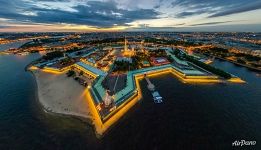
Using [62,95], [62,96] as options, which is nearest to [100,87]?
[62,96]

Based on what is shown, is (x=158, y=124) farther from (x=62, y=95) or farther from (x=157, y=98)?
(x=62, y=95)

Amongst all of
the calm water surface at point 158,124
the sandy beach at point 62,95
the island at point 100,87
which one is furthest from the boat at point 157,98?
the sandy beach at point 62,95

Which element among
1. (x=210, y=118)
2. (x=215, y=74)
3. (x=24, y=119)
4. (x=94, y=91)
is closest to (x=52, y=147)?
(x=24, y=119)

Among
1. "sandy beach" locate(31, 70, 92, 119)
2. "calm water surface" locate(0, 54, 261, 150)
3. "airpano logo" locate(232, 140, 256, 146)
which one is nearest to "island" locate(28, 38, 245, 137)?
"sandy beach" locate(31, 70, 92, 119)

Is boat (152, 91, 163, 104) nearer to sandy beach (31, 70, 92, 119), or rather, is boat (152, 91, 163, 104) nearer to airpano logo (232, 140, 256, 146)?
sandy beach (31, 70, 92, 119)

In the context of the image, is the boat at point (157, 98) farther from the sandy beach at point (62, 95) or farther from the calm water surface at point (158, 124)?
the sandy beach at point (62, 95)

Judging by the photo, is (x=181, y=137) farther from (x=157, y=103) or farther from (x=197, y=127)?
(x=157, y=103)
